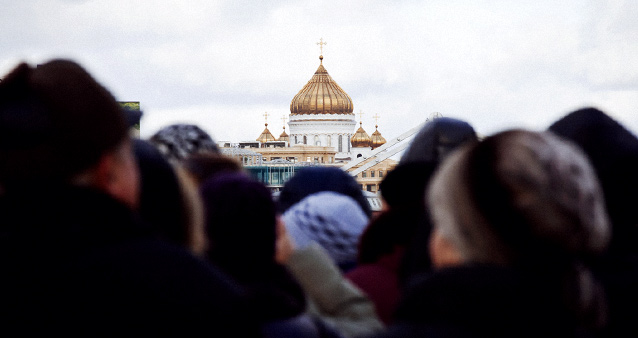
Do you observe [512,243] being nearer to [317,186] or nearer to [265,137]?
[317,186]

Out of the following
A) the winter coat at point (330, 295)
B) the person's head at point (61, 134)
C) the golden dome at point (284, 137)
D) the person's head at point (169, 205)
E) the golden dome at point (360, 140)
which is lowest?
the winter coat at point (330, 295)

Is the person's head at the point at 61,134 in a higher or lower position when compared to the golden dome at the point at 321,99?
lower

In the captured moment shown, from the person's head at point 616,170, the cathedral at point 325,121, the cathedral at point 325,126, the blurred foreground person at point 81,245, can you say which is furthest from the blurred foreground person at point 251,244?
the cathedral at point 325,121

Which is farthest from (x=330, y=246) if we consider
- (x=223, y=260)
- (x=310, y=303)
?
(x=223, y=260)

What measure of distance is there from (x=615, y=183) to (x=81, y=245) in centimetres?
180

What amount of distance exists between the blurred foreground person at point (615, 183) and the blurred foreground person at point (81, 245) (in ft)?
4.31

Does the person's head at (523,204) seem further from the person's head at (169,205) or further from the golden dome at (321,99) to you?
the golden dome at (321,99)

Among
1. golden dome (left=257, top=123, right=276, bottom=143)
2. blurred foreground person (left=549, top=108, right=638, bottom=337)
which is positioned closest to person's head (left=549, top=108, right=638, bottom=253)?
blurred foreground person (left=549, top=108, right=638, bottom=337)

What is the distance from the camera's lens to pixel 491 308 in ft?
5.01

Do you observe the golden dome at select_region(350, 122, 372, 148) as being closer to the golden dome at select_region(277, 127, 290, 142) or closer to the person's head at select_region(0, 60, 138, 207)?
the golden dome at select_region(277, 127, 290, 142)

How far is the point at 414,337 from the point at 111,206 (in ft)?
2.13

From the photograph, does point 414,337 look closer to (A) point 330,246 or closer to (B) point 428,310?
(B) point 428,310

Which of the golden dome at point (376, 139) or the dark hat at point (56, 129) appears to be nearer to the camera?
the dark hat at point (56, 129)

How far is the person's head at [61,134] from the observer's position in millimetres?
1589
